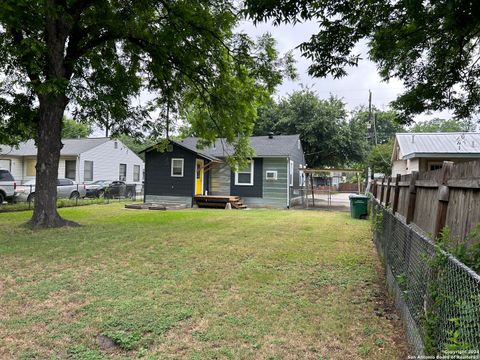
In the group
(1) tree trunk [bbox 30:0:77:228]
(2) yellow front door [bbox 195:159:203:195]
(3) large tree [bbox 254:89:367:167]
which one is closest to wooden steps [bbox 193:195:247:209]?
(2) yellow front door [bbox 195:159:203:195]

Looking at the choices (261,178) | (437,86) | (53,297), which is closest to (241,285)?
(53,297)

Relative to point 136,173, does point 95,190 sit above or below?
below

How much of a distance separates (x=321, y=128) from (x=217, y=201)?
12346 millimetres

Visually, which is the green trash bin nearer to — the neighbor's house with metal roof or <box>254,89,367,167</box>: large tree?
the neighbor's house with metal roof

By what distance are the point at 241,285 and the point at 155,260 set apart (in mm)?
1920

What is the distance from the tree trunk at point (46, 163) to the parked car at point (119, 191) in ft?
33.5

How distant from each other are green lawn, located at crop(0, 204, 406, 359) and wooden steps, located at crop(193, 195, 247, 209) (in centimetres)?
926

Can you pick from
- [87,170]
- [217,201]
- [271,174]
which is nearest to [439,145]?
[271,174]

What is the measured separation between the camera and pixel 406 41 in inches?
233

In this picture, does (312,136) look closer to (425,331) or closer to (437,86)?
(437,86)

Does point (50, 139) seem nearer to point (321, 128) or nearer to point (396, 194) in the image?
point (396, 194)

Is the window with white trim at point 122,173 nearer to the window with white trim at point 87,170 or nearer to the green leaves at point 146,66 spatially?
the window with white trim at point 87,170

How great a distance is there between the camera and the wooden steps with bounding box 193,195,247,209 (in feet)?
55.1

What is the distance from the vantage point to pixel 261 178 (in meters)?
18.3
